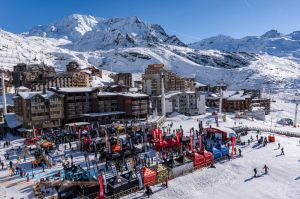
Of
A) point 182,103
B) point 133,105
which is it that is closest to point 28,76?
point 133,105

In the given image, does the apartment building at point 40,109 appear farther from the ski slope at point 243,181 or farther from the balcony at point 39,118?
the ski slope at point 243,181

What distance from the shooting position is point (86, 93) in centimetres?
7675

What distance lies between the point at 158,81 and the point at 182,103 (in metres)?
18.8

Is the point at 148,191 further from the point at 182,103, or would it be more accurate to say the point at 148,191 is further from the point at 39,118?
the point at 182,103

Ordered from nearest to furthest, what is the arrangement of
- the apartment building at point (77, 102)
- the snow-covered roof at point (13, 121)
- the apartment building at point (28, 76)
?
the snow-covered roof at point (13, 121)
the apartment building at point (77, 102)
the apartment building at point (28, 76)

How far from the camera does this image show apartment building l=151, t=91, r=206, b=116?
9794 cm

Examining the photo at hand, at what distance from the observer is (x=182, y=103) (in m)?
99.9

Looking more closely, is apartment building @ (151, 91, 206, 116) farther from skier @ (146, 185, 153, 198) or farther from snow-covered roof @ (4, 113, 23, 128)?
skier @ (146, 185, 153, 198)

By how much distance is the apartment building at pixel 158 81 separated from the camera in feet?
378

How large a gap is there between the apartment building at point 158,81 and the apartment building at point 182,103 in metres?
12.6

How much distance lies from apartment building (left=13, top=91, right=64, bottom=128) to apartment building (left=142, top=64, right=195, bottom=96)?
4623cm

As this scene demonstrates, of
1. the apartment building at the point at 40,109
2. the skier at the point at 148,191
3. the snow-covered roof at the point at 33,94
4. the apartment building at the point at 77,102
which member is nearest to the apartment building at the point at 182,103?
the apartment building at the point at 77,102

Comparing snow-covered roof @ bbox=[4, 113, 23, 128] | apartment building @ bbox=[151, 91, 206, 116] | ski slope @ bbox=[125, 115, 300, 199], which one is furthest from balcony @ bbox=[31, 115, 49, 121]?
ski slope @ bbox=[125, 115, 300, 199]

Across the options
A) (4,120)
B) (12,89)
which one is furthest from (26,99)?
(12,89)
